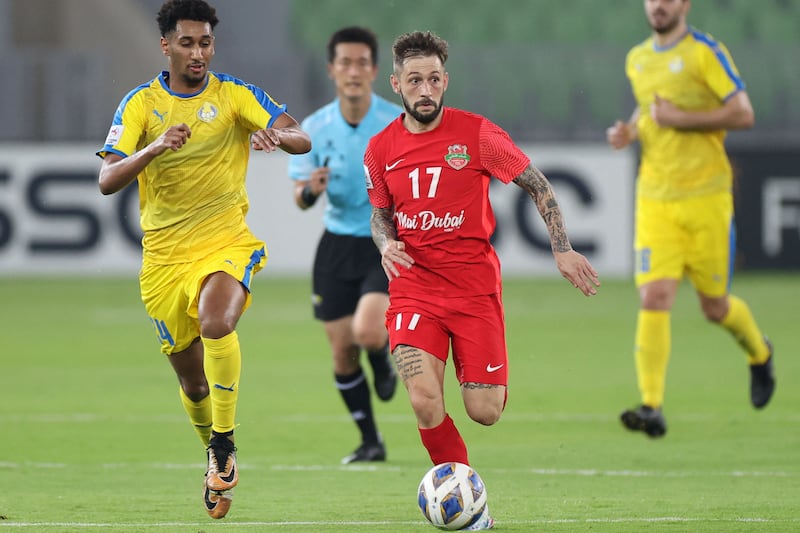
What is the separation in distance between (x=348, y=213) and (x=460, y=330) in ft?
8.54

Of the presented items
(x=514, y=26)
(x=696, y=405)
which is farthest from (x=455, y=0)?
(x=696, y=405)

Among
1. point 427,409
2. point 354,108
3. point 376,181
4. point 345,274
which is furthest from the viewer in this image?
point 354,108

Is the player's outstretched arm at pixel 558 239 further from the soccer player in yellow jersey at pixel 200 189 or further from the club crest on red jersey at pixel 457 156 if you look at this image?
the soccer player in yellow jersey at pixel 200 189

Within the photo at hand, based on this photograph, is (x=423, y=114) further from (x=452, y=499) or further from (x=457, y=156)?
(x=452, y=499)

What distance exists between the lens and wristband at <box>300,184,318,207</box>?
8.21m

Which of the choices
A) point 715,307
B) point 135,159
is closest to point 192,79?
point 135,159

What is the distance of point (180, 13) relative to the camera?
20.7 feet

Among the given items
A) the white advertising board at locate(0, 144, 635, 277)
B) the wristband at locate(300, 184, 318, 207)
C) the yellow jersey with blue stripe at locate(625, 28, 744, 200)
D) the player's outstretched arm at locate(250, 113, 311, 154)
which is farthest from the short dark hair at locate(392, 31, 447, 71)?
the white advertising board at locate(0, 144, 635, 277)

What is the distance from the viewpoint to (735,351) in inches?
521

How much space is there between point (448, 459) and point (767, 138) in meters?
14.7

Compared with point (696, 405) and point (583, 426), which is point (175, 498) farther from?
point (696, 405)

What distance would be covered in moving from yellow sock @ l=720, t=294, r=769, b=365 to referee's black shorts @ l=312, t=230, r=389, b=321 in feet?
7.98

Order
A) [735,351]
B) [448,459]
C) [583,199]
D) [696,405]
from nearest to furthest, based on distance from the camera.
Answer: [448,459] < [696,405] < [735,351] < [583,199]

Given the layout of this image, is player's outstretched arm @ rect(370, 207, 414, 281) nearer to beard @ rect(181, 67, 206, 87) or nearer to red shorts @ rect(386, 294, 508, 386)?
red shorts @ rect(386, 294, 508, 386)
